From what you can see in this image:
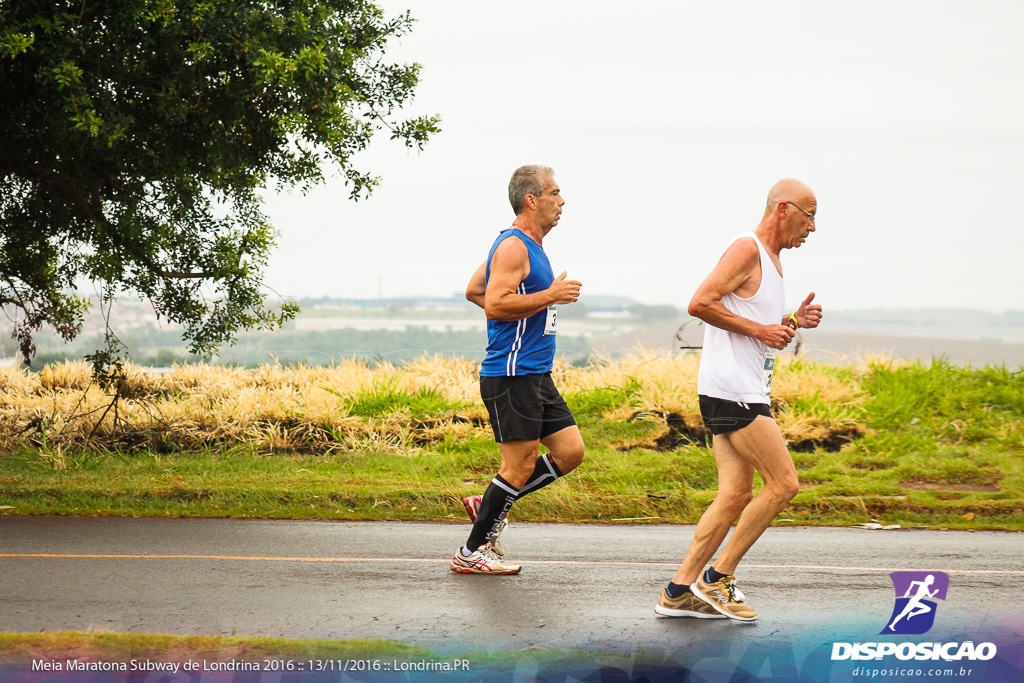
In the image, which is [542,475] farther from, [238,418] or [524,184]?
[238,418]

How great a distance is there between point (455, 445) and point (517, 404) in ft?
20.6

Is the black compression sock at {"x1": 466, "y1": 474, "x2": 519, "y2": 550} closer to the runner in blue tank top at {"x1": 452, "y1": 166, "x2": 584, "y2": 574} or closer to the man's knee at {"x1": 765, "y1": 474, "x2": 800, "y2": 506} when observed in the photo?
the runner in blue tank top at {"x1": 452, "y1": 166, "x2": 584, "y2": 574}

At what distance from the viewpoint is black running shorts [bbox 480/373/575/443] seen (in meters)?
6.23

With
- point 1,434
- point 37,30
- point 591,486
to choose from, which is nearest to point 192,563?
point 591,486

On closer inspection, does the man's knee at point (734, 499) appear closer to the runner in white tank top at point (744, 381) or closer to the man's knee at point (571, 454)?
the runner in white tank top at point (744, 381)

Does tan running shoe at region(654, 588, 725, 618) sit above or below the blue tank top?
below

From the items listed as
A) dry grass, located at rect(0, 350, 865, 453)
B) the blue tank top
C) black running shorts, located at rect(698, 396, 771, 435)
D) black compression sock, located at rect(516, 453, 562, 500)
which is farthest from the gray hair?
dry grass, located at rect(0, 350, 865, 453)

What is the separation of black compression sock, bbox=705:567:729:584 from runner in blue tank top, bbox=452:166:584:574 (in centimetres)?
123

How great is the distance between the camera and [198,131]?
36.1ft

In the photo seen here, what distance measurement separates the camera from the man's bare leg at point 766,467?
5266 mm

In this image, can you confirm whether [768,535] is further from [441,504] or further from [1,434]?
[1,434]

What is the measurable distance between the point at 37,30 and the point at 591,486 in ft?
22.4

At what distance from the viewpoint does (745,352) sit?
536 centimetres

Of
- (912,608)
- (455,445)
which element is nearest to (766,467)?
(912,608)
